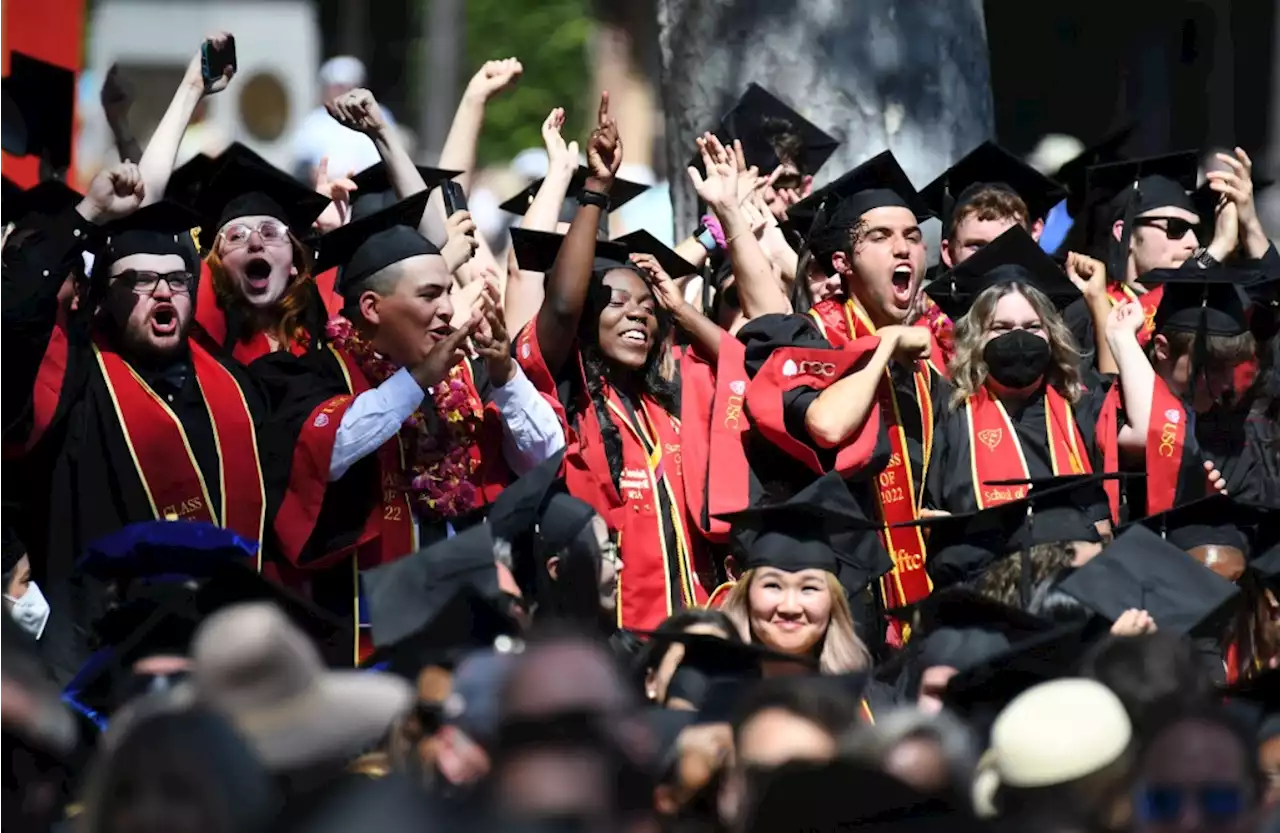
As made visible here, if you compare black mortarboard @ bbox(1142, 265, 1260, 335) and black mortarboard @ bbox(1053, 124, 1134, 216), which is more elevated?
black mortarboard @ bbox(1053, 124, 1134, 216)

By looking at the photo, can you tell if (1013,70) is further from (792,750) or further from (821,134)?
(792,750)

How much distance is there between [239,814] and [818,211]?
5.05 metres

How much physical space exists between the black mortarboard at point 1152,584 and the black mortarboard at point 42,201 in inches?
115

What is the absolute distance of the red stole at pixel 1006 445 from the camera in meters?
8.61

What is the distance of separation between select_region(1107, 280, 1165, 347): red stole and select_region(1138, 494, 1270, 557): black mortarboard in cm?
81

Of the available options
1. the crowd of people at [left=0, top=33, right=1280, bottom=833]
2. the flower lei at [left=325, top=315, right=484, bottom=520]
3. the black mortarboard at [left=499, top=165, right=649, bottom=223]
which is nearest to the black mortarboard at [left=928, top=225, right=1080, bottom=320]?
the crowd of people at [left=0, top=33, right=1280, bottom=833]

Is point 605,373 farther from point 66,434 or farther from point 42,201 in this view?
point 42,201

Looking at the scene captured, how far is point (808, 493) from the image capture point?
812cm

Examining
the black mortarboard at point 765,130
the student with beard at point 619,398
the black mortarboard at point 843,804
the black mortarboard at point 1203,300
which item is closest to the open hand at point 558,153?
the student with beard at point 619,398

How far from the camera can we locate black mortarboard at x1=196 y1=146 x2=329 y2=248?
8.68 m

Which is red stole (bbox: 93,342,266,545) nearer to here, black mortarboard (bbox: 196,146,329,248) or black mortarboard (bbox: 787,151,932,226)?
black mortarboard (bbox: 196,146,329,248)

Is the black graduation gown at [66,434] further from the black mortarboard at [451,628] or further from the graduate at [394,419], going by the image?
the black mortarboard at [451,628]

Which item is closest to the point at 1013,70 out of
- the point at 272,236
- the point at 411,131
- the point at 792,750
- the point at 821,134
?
the point at 411,131

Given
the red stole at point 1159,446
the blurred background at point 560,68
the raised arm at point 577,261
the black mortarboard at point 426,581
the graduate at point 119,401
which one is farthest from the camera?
the blurred background at point 560,68
